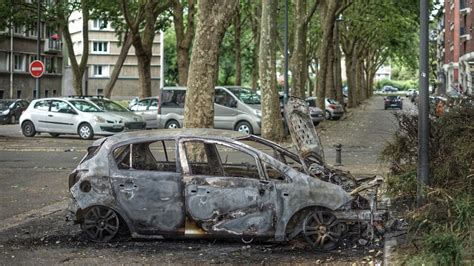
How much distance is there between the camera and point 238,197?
7.43 m

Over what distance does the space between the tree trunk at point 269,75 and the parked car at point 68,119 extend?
220 inches

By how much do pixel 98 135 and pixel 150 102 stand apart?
4772mm

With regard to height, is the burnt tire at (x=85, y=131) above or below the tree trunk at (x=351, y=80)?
below

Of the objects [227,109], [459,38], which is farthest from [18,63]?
[459,38]

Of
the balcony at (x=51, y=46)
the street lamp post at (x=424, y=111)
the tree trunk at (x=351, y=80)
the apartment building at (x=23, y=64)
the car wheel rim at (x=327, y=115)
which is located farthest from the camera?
the balcony at (x=51, y=46)

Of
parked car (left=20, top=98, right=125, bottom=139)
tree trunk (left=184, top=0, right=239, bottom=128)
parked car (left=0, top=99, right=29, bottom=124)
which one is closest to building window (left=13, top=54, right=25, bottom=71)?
parked car (left=0, top=99, right=29, bottom=124)

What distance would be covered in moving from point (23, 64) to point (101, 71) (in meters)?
14.9

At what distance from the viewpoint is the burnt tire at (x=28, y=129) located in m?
25.0

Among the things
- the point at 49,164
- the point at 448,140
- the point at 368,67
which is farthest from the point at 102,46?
the point at 448,140

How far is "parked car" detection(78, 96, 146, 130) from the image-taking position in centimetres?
2395

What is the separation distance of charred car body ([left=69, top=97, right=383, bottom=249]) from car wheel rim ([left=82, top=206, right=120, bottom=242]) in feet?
0.04

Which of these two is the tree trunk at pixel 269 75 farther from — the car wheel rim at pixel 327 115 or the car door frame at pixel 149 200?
the car wheel rim at pixel 327 115

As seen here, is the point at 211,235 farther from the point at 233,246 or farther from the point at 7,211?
the point at 7,211

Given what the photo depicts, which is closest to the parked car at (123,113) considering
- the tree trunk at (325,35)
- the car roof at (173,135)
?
the tree trunk at (325,35)
